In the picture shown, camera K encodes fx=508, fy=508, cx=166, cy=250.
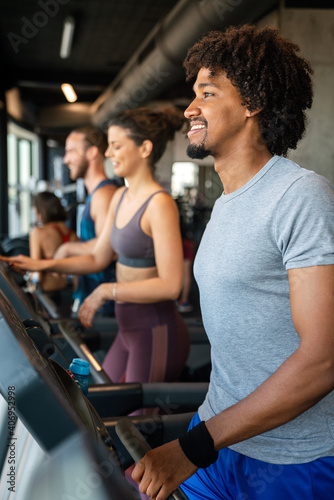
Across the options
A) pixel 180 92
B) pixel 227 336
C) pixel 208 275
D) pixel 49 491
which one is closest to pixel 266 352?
pixel 227 336

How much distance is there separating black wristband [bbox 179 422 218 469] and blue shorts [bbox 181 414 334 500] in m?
0.16

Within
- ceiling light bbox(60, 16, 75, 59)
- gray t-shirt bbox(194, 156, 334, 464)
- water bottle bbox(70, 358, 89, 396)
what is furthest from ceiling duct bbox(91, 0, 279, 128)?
ceiling light bbox(60, 16, 75, 59)

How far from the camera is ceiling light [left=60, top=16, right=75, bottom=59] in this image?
6.87 meters

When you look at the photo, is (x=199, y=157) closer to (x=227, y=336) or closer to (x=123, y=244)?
(x=227, y=336)

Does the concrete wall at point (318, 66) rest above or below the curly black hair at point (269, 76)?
above

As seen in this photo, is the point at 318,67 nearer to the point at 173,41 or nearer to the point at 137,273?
the point at 173,41

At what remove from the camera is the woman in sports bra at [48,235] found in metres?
3.89

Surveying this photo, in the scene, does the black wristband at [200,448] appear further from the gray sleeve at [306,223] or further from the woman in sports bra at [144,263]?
the woman in sports bra at [144,263]

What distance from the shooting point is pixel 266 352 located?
96 centimetres

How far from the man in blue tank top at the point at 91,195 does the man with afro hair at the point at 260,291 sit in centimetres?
162

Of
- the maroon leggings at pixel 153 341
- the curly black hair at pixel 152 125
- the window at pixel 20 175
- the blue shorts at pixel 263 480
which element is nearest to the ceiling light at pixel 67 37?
the window at pixel 20 175

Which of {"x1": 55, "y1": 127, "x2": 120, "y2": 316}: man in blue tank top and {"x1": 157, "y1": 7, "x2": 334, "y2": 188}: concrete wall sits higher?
{"x1": 157, "y1": 7, "x2": 334, "y2": 188}: concrete wall

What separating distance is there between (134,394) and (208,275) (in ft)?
2.39

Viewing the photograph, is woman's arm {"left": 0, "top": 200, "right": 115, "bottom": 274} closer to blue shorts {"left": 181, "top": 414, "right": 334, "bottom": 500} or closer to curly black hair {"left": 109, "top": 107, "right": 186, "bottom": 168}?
curly black hair {"left": 109, "top": 107, "right": 186, "bottom": 168}
